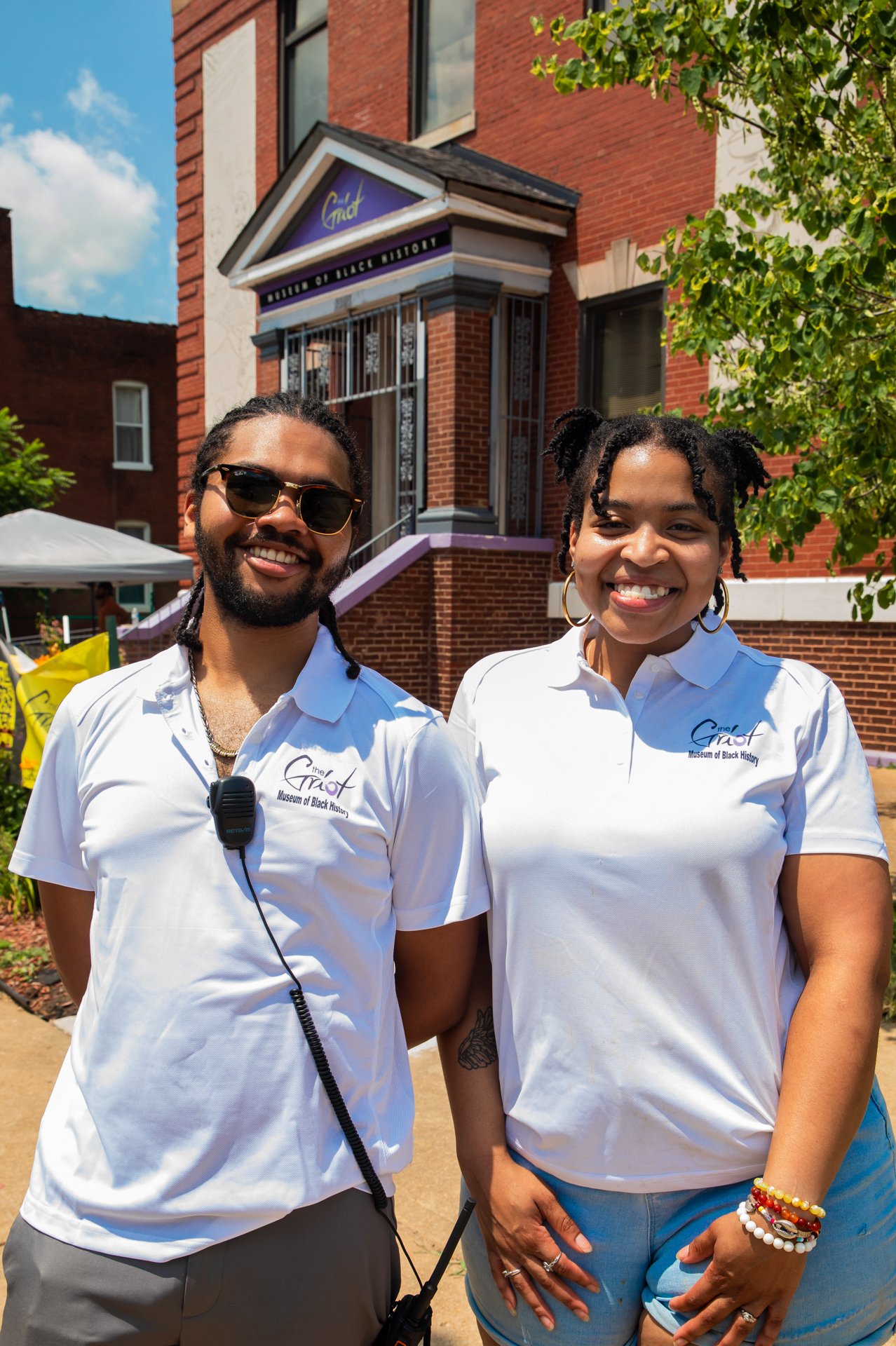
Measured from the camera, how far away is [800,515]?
16.5ft

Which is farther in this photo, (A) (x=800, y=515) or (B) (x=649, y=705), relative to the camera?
(A) (x=800, y=515)

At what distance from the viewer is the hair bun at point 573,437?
2.19m

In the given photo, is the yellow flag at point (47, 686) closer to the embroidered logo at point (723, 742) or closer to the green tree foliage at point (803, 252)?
the green tree foliage at point (803, 252)

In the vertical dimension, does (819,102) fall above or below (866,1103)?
above

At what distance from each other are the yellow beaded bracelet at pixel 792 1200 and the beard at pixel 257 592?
3.84ft

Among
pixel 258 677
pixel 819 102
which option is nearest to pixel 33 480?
pixel 819 102

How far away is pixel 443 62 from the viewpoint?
13.2 meters

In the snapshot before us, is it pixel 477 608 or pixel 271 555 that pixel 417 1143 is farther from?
pixel 477 608

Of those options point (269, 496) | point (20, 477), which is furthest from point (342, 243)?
point (20, 477)

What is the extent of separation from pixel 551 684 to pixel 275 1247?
1017 mm

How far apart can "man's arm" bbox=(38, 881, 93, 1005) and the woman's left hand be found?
1157 millimetres

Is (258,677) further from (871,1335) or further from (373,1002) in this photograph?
(871,1335)

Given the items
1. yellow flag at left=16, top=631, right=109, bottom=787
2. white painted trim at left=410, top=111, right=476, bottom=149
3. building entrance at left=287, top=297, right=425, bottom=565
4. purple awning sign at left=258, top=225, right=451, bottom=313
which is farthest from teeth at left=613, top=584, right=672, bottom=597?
white painted trim at left=410, top=111, right=476, bottom=149

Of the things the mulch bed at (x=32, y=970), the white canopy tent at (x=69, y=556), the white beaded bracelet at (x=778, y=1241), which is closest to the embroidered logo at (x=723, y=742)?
the white beaded bracelet at (x=778, y=1241)
